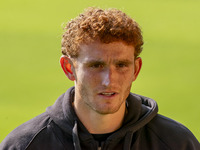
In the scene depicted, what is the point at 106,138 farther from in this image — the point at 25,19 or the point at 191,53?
the point at 25,19

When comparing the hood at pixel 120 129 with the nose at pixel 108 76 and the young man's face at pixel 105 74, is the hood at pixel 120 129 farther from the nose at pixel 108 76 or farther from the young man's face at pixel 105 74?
the nose at pixel 108 76

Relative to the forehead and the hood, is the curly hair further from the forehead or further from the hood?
the hood

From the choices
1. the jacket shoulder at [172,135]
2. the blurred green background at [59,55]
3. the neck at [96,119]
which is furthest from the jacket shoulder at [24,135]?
the blurred green background at [59,55]

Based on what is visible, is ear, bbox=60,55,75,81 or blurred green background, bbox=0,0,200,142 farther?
blurred green background, bbox=0,0,200,142

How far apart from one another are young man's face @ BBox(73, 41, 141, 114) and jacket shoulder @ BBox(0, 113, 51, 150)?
8.4 inches

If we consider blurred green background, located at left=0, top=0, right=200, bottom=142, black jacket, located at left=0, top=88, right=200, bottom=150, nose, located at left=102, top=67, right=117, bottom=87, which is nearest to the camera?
nose, located at left=102, top=67, right=117, bottom=87

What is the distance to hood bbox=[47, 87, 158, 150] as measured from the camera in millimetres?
2312

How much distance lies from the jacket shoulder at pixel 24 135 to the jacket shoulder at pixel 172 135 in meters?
0.44

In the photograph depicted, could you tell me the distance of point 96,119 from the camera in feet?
7.61

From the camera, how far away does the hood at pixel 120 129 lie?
91.0 inches

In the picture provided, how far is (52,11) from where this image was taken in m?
4.75

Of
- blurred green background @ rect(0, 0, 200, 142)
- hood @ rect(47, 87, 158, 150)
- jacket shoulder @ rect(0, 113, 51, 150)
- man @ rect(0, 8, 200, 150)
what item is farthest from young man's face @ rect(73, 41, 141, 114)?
blurred green background @ rect(0, 0, 200, 142)

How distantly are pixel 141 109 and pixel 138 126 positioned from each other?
0.10m

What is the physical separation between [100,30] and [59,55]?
7.10ft
